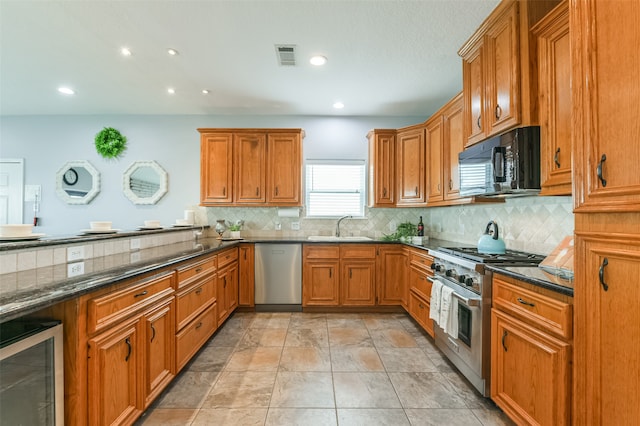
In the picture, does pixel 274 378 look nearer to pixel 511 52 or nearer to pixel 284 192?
pixel 284 192

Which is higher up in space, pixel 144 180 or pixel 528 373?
pixel 144 180

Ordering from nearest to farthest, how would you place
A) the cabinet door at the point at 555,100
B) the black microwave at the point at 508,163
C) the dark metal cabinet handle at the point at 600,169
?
the dark metal cabinet handle at the point at 600,169
the cabinet door at the point at 555,100
the black microwave at the point at 508,163

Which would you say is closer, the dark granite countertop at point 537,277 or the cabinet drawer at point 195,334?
the dark granite countertop at point 537,277

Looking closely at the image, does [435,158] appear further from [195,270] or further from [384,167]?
[195,270]

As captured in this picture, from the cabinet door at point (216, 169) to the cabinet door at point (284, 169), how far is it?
0.57 meters

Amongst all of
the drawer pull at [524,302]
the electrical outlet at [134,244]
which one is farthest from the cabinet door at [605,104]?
the electrical outlet at [134,244]

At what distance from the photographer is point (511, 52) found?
6.56 feet

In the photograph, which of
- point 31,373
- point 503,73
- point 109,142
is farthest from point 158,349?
point 109,142

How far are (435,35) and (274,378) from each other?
3.15 metres

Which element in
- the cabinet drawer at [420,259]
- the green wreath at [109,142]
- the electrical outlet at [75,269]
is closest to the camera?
the electrical outlet at [75,269]

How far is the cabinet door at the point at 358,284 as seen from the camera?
386 centimetres

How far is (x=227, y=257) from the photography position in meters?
3.46

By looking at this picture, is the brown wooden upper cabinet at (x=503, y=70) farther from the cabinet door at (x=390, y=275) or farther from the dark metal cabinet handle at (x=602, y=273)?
the cabinet door at (x=390, y=275)

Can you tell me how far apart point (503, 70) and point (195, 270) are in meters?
2.81
